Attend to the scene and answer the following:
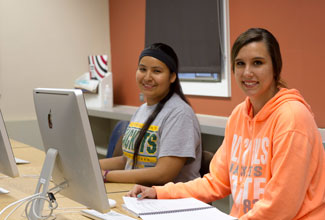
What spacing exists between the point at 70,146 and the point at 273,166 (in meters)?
0.68

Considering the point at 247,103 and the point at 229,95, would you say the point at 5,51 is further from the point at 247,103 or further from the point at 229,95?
the point at 247,103

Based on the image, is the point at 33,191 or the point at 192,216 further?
the point at 33,191

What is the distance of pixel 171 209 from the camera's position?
1.58m

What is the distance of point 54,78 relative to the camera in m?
4.55

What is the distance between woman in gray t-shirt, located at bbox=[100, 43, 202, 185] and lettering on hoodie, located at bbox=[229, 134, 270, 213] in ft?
1.36

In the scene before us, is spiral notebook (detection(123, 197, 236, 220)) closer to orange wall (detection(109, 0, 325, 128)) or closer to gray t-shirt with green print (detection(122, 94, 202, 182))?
gray t-shirt with green print (detection(122, 94, 202, 182))

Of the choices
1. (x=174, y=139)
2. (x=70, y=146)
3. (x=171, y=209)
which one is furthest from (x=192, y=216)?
(x=174, y=139)

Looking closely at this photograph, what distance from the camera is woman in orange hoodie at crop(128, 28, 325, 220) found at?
1.50 metres

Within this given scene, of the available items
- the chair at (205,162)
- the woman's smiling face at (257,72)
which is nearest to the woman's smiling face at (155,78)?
the chair at (205,162)

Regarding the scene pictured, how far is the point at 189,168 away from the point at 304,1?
4.09 ft

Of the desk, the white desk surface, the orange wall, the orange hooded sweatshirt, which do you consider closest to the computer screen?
the desk

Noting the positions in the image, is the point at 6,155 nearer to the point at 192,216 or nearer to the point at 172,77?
the point at 192,216

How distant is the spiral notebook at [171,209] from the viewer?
1498 mm

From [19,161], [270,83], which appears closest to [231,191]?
[270,83]
